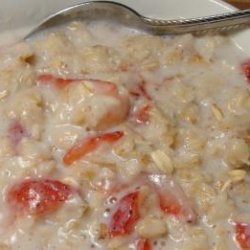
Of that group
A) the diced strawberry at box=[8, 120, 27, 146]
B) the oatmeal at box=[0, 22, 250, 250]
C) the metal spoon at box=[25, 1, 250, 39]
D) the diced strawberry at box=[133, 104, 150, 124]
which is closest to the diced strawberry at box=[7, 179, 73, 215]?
the oatmeal at box=[0, 22, 250, 250]

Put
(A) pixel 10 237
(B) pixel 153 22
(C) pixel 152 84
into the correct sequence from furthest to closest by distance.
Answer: (B) pixel 153 22, (C) pixel 152 84, (A) pixel 10 237

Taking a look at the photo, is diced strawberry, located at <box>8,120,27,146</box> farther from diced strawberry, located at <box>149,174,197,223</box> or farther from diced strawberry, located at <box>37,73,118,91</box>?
diced strawberry, located at <box>149,174,197,223</box>

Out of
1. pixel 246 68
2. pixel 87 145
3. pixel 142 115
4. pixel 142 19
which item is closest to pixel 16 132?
pixel 87 145

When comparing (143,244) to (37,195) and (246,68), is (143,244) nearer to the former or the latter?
(37,195)

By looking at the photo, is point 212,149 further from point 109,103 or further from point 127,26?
point 127,26

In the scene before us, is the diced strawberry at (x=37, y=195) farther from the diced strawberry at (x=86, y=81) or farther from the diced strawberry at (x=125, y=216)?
the diced strawberry at (x=86, y=81)

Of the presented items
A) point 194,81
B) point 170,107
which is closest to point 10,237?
point 170,107

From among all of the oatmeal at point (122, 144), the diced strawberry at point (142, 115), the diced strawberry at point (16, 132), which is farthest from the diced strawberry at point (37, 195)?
the diced strawberry at point (142, 115)
